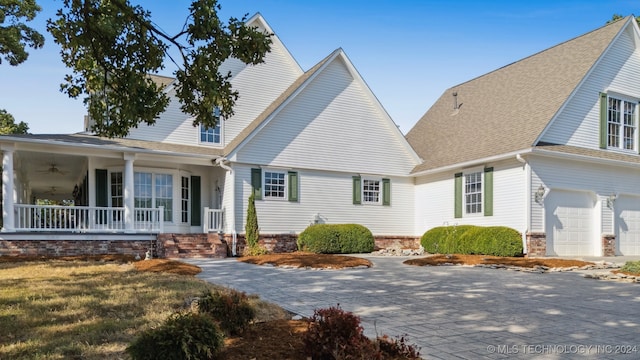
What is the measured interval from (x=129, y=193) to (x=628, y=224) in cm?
1819

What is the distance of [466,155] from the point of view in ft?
57.9

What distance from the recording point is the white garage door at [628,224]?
17594mm

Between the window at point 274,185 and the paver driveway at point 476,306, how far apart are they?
6.40 meters

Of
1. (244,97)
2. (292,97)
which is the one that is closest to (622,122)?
(292,97)

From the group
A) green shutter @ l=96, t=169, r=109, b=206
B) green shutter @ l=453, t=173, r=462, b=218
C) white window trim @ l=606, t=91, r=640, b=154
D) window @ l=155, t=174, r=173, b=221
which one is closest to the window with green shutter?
window @ l=155, t=174, r=173, b=221

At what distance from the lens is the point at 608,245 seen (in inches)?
667

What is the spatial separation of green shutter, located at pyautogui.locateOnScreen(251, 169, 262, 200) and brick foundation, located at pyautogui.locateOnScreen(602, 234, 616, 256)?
12.4m

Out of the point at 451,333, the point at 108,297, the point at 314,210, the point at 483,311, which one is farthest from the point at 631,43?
the point at 108,297

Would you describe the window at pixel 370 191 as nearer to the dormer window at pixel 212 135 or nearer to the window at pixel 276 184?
the window at pixel 276 184

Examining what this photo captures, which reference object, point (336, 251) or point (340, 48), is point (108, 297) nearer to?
point (336, 251)

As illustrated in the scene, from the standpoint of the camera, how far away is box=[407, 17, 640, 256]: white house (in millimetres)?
15789

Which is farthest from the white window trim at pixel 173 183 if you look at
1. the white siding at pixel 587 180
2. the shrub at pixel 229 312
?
the shrub at pixel 229 312

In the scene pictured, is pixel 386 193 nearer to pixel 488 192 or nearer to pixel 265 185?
pixel 488 192

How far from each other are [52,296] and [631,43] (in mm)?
20614
